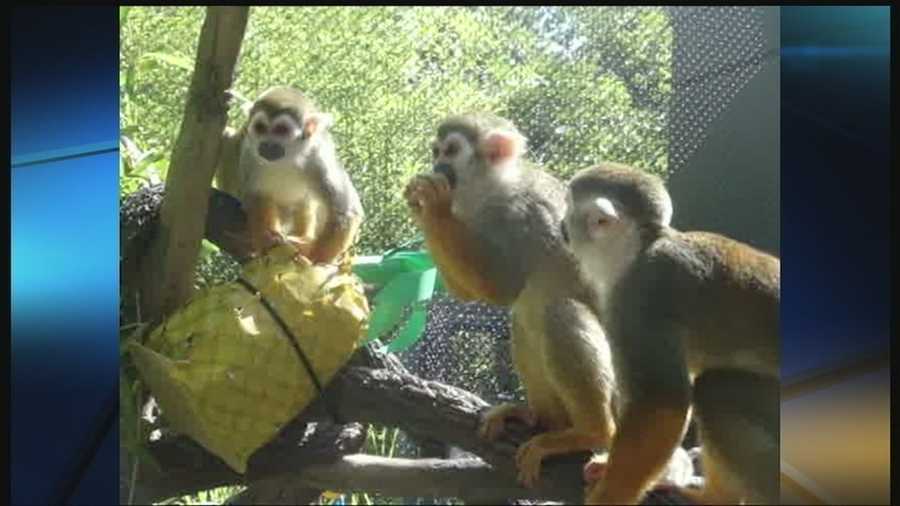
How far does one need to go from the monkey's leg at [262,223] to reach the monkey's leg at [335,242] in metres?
0.10

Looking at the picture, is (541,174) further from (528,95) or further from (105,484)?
(105,484)

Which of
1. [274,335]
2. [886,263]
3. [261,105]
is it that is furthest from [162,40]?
[886,263]

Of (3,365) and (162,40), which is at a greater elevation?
(162,40)

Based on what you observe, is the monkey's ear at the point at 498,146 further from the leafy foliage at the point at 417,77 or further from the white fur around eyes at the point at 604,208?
the white fur around eyes at the point at 604,208

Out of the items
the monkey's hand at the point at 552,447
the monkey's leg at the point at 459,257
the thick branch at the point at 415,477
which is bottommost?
the thick branch at the point at 415,477

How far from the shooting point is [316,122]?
3.25 metres

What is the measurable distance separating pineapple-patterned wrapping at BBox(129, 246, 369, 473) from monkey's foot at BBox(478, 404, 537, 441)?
1.25 ft

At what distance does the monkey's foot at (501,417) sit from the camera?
10.5ft

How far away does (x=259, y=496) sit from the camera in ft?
10.8

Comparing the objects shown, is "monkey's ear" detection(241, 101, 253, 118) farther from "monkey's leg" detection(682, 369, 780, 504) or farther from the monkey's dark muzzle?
"monkey's leg" detection(682, 369, 780, 504)

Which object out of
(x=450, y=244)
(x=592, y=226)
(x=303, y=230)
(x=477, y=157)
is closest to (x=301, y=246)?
(x=303, y=230)

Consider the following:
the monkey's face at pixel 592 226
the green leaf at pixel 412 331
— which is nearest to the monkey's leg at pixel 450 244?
the green leaf at pixel 412 331

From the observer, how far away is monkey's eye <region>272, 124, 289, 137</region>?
10.6ft

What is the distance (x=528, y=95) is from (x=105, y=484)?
145 centimetres
